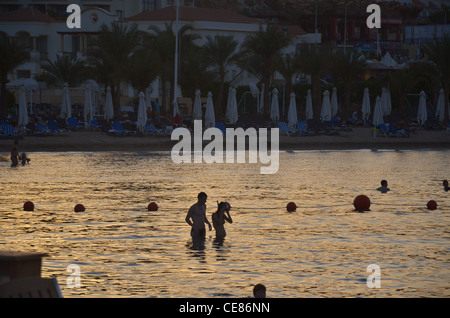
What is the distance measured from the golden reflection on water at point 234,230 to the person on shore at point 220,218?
8.2 inches

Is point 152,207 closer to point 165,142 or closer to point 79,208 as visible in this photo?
point 79,208

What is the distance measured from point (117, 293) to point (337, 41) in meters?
106

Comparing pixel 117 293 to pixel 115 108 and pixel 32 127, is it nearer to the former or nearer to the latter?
pixel 32 127

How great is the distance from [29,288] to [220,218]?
35.3 feet

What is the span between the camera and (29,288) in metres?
6.04

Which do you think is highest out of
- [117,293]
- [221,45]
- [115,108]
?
[221,45]

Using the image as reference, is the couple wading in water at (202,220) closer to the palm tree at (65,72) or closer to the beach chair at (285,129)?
the beach chair at (285,129)

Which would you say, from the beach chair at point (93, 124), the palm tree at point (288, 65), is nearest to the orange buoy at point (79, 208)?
the beach chair at point (93, 124)

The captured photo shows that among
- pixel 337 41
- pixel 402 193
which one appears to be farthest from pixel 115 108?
Answer: pixel 337 41

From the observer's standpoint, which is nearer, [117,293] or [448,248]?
[117,293]

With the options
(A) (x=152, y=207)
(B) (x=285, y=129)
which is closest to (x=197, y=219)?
(A) (x=152, y=207)

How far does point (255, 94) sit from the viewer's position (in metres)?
65.8

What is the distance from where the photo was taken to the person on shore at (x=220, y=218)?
16547 millimetres

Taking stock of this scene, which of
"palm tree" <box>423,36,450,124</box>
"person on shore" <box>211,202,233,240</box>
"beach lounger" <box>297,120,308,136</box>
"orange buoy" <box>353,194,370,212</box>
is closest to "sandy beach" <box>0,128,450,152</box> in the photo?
"beach lounger" <box>297,120,308,136</box>
